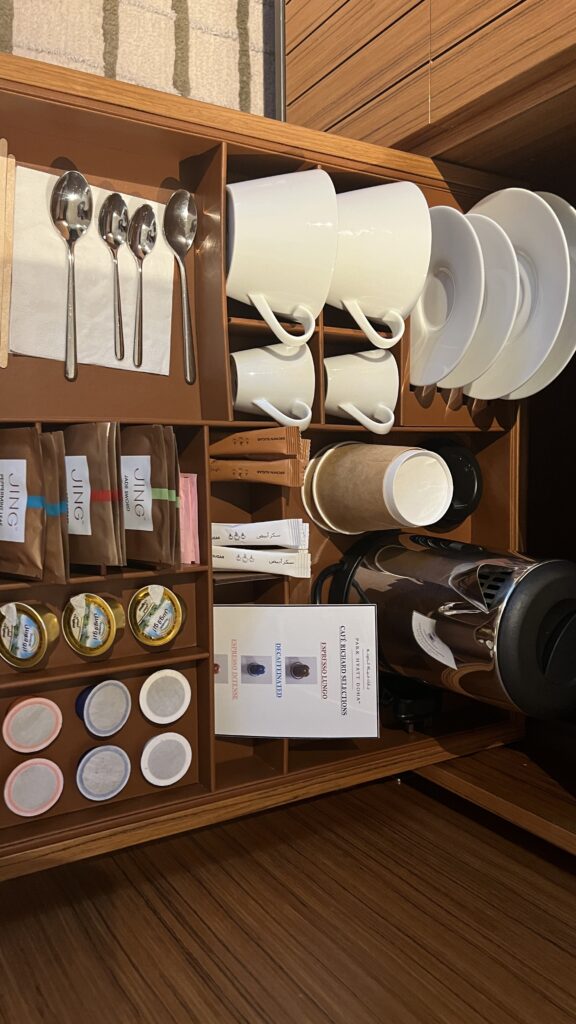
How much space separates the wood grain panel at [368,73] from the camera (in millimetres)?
1188

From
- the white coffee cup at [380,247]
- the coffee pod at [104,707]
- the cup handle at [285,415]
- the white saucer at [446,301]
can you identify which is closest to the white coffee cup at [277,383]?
the cup handle at [285,415]

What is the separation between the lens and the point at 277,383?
117cm

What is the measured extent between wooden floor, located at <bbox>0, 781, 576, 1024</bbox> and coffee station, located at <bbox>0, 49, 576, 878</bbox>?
8 centimetres

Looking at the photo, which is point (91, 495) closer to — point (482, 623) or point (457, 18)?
point (482, 623)

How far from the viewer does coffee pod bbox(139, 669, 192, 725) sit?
1.19m

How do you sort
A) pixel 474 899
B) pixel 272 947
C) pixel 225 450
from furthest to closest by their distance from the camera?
pixel 225 450 < pixel 474 899 < pixel 272 947

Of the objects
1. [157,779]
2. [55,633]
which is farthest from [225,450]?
[157,779]

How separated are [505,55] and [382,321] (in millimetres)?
380

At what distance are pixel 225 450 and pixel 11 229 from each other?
419 mm

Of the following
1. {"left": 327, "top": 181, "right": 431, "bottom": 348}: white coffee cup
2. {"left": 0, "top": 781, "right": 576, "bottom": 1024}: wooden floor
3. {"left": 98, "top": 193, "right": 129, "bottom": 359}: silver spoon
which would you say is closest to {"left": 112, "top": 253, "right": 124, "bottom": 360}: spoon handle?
{"left": 98, "top": 193, "right": 129, "bottom": 359}: silver spoon

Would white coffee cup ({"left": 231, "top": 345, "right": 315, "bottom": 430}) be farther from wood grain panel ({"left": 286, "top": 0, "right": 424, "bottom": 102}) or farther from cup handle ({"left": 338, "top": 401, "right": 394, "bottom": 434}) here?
wood grain panel ({"left": 286, "top": 0, "right": 424, "bottom": 102})

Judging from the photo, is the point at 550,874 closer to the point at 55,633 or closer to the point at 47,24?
the point at 55,633

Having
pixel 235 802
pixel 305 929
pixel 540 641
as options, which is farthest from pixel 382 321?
pixel 305 929

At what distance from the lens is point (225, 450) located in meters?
1.22
